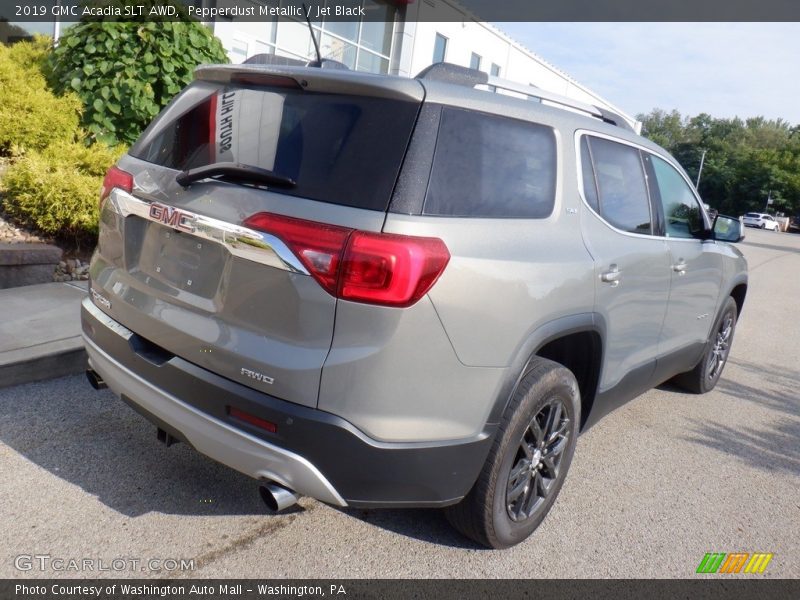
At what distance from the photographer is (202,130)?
2.83 m

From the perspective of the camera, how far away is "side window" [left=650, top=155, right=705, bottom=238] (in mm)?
4172

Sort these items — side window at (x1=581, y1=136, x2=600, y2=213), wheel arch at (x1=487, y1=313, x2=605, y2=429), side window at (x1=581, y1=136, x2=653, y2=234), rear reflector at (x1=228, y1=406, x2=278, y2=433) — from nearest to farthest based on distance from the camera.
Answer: rear reflector at (x1=228, y1=406, x2=278, y2=433), wheel arch at (x1=487, y1=313, x2=605, y2=429), side window at (x1=581, y1=136, x2=600, y2=213), side window at (x1=581, y1=136, x2=653, y2=234)

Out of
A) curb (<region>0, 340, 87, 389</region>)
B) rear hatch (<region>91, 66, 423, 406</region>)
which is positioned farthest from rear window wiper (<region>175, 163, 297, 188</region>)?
curb (<region>0, 340, 87, 389</region>)

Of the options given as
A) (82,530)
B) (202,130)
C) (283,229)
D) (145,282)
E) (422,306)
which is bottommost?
(82,530)

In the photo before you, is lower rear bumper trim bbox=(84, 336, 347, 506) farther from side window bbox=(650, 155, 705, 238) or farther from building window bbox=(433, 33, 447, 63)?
building window bbox=(433, 33, 447, 63)

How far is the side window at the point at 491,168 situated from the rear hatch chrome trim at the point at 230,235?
50 centimetres

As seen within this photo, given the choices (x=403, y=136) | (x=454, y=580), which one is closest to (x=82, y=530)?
(x=454, y=580)

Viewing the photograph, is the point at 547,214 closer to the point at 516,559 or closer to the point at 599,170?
the point at 599,170

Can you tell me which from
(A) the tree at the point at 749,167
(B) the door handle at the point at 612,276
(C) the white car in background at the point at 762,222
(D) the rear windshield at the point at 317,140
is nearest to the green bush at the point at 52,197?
(D) the rear windshield at the point at 317,140

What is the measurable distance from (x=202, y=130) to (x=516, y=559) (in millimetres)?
2205

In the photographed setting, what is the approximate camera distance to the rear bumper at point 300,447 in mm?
2359

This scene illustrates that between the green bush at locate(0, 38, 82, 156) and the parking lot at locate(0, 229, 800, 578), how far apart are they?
343cm

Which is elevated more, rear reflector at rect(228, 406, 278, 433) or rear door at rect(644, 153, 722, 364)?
rear door at rect(644, 153, 722, 364)

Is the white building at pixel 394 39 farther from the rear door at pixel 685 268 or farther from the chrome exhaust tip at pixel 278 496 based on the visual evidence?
the chrome exhaust tip at pixel 278 496
